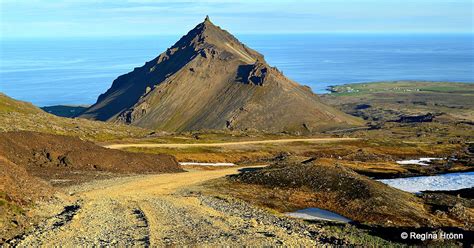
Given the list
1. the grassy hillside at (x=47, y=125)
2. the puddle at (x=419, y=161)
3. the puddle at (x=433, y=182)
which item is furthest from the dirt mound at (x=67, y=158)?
the puddle at (x=419, y=161)

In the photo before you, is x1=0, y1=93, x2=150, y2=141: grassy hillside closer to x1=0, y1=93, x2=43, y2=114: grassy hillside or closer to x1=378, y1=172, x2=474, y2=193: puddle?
x1=0, y1=93, x2=43, y2=114: grassy hillside

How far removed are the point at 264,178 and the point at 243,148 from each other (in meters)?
50.9

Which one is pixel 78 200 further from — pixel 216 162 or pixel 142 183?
pixel 216 162

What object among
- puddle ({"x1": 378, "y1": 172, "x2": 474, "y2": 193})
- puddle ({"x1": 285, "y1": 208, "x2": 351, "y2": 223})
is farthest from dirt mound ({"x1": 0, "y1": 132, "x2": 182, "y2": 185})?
puddle ({"x1": 378, "y1": 172, "x2": 474, "y2": 193})

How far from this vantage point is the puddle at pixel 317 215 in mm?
→ 41125

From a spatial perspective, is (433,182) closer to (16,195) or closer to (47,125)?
(16,195)

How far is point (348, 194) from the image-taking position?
48312 mm

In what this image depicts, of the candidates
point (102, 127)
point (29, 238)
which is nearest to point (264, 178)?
point (29, 238)

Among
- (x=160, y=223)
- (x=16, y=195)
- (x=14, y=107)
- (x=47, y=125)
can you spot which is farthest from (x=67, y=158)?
(x=14, y=107)

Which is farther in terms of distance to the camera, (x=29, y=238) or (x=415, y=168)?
(x=415, y=168)

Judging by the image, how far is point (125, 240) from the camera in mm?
31078

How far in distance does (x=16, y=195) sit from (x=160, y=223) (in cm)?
1197

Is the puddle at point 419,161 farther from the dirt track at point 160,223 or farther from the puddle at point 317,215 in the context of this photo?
the dirt track at point 160,223

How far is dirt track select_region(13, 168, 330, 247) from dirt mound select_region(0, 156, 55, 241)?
1720 millimetres
